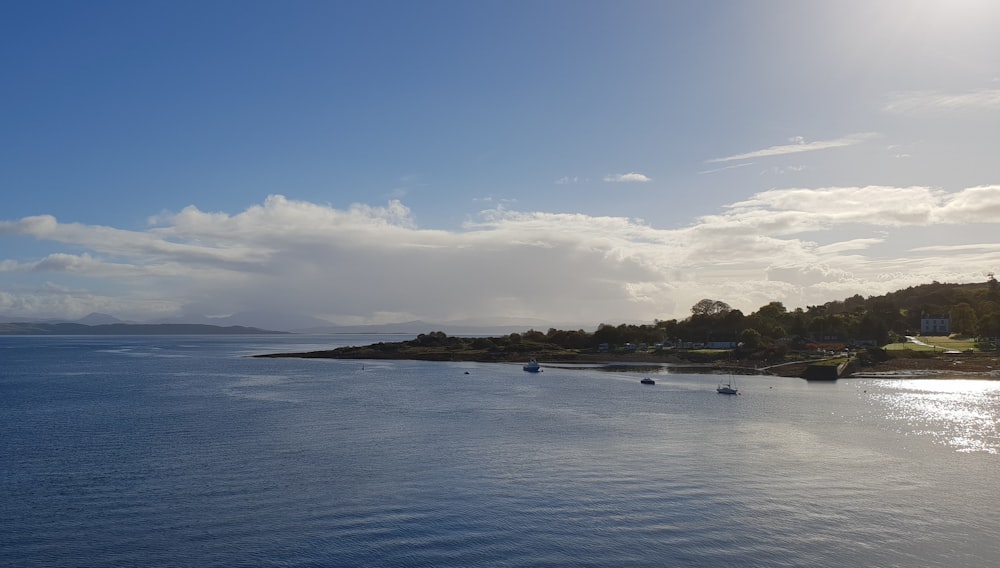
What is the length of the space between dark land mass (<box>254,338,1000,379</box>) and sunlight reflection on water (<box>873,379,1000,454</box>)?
34.9 feet

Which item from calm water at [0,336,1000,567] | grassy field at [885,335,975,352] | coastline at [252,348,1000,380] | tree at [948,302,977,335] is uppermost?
tree at [948,302,977,335]

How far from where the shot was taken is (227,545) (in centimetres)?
2636

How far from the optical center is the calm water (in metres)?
26.3

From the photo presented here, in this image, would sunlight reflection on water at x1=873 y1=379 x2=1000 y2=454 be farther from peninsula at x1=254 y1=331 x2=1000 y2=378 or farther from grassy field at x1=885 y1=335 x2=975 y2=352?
grassy field at x1=885 y1=335 x2=975 y2=352

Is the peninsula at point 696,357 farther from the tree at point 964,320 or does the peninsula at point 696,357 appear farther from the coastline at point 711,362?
the tree at point 964,320

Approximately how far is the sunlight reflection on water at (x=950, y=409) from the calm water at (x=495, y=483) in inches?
18.0

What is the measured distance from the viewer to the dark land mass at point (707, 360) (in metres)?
113

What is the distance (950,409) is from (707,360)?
79.5 meters

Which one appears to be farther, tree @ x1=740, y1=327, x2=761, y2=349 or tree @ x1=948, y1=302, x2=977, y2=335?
tree @ x1=948, y1=302, x2=977, y2=335

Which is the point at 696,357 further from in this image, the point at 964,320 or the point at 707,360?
the point at 964,320

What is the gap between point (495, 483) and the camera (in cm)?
3594

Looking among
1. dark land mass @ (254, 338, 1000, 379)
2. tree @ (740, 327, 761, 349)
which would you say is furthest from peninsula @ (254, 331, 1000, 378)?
tree @ (740, 327, 761, 349)

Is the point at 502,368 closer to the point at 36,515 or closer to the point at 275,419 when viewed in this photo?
the point at 275,419

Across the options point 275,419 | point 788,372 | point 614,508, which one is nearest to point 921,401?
point 788,372
